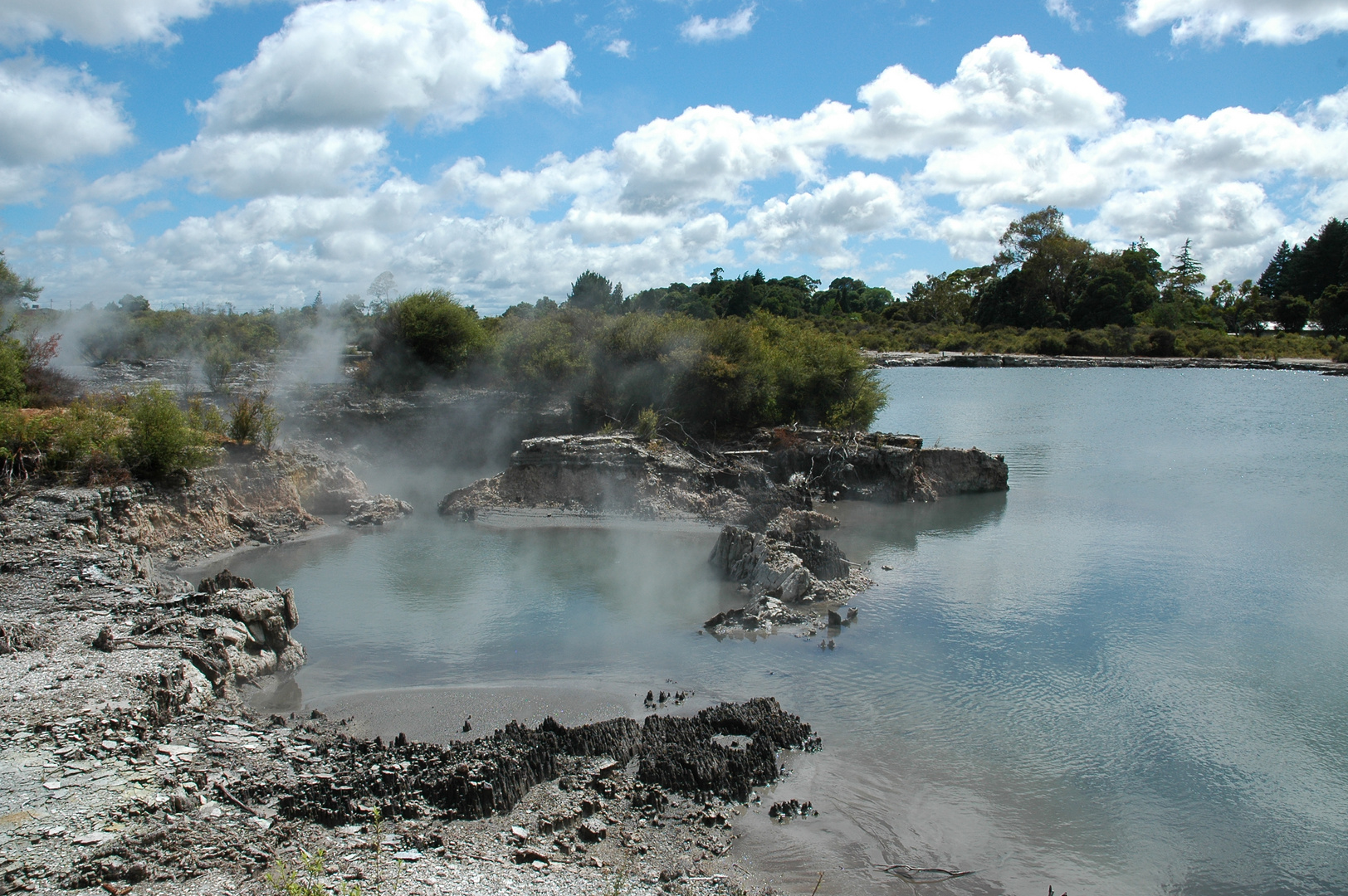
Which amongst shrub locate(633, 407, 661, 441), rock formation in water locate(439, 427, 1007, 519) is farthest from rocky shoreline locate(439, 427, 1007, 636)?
shrub locate(633, 407, 661, 441)

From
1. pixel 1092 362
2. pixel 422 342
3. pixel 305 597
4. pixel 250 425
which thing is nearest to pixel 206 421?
A: pixel 250 425

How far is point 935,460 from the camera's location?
107 ft

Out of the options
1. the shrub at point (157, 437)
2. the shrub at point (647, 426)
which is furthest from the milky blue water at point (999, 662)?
the shrub at point (647, 426)

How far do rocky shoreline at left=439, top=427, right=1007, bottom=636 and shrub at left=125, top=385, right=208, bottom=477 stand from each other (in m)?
8.17

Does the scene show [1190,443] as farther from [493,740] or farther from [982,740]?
[493,740]

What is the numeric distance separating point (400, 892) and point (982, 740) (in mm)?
8356

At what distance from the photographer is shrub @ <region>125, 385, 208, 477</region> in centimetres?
2030

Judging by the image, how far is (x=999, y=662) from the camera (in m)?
15.0

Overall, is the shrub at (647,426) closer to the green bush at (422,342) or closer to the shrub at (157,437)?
the green bush at (422,342)

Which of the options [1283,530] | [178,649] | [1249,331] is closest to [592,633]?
[178,649]

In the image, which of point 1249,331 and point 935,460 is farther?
point 1249,331

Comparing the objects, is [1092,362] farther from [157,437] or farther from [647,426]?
[157,437]

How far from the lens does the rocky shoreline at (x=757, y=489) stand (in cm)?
1845

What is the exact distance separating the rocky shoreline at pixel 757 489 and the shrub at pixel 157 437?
8.17 m
